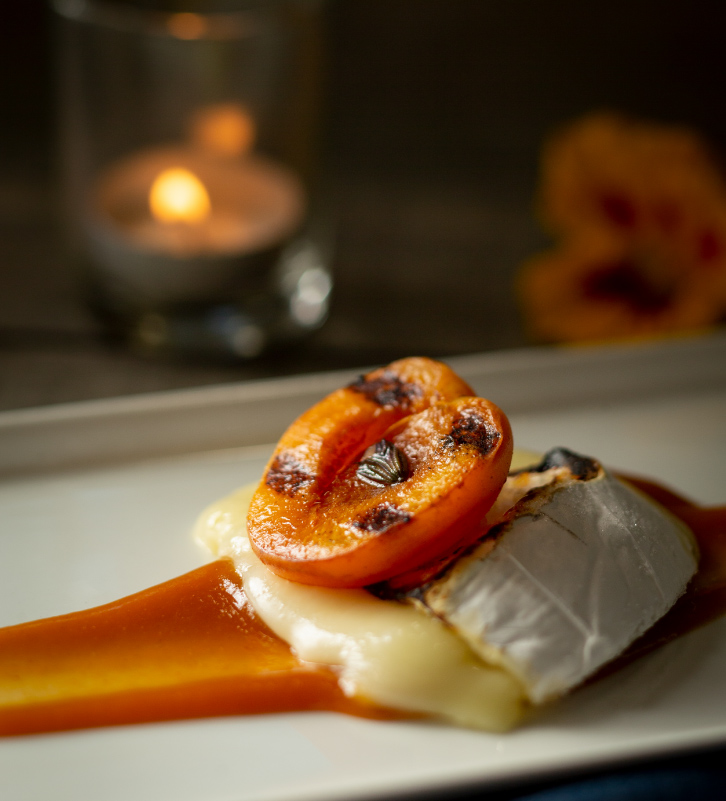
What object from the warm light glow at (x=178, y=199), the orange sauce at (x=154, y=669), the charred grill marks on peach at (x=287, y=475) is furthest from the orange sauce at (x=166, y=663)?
the warm light glow at (x=178, y=199)

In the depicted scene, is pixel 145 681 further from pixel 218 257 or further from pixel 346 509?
pixel 218 257

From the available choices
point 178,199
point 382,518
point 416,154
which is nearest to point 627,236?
point 178,199

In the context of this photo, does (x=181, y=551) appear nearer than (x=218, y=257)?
Yes

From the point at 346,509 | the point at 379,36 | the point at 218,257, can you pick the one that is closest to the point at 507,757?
the point at 346,509

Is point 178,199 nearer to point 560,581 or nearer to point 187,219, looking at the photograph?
point 187,219

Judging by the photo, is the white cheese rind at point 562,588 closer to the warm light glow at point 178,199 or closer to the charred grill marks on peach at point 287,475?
the charred grill marks on peach at point 287,475

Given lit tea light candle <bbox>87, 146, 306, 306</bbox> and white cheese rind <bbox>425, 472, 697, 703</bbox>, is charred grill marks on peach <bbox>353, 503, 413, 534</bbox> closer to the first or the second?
white cheese rind <bbox>425, 472, 697, 703</bbox>

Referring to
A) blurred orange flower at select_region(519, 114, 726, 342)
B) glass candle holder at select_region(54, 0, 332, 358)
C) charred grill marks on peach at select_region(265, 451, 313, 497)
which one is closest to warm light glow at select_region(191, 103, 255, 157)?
glass candle holder at select_region(54, 0, 332, 358)
